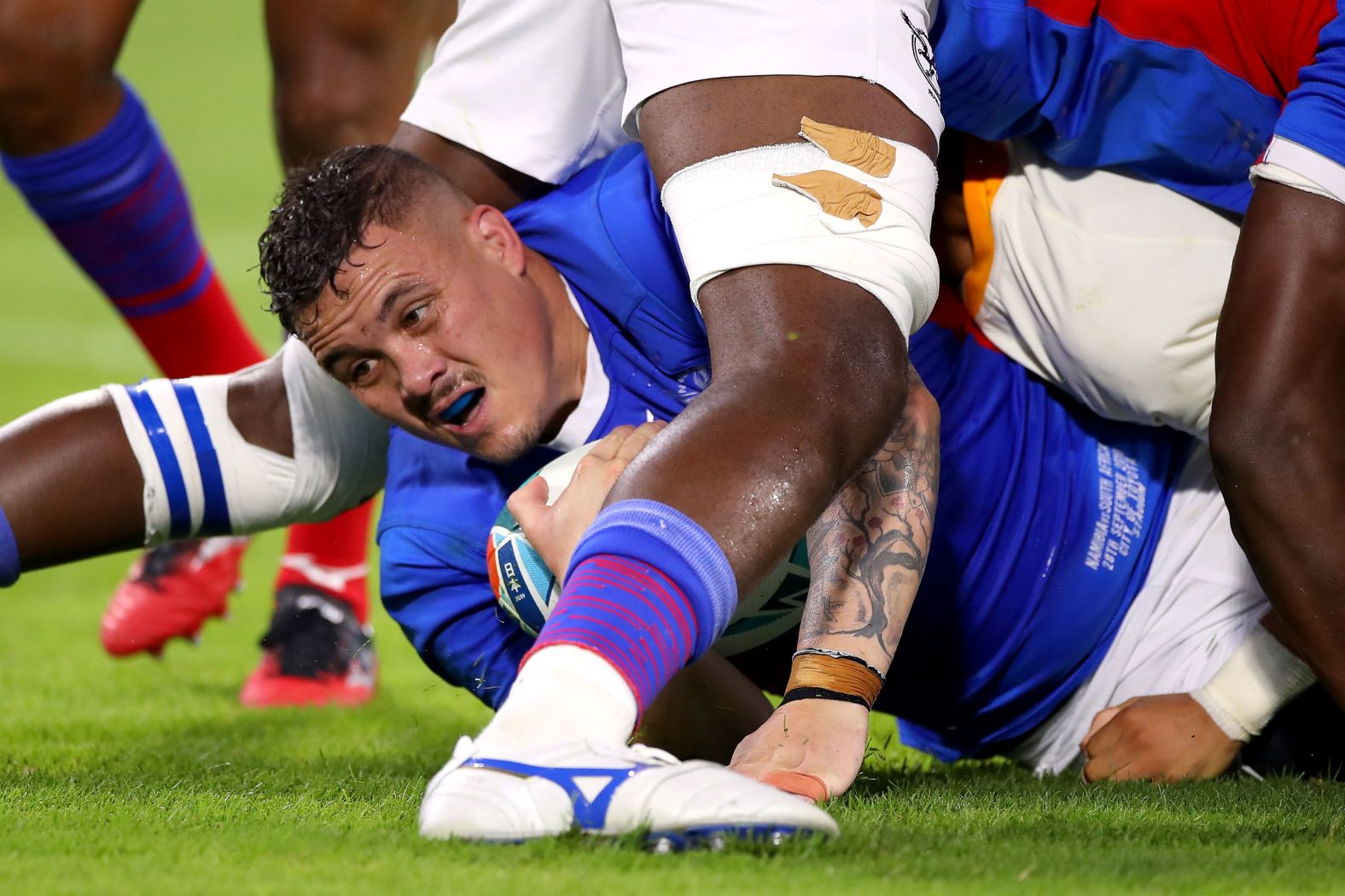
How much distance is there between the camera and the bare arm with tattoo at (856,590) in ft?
5.92

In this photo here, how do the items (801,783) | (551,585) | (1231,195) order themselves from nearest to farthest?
(801,783), (551,585), (1231,195)

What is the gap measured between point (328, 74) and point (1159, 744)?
204cm

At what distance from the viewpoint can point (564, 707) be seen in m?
1.48

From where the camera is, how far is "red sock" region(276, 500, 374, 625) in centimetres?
342

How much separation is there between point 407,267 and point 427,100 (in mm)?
481

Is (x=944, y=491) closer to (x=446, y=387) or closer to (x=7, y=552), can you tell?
(x=446, y=387)

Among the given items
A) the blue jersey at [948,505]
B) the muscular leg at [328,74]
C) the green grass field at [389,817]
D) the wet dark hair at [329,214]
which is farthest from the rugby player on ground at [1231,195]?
the muscular leg at [328,74]

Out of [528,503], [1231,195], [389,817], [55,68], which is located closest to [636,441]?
[528,503]

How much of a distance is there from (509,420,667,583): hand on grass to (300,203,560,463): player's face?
280 millimetres

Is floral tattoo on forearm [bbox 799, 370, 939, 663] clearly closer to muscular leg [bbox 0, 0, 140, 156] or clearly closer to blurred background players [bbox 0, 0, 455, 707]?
blurred background players [bbox 0, 0, 455, 707]

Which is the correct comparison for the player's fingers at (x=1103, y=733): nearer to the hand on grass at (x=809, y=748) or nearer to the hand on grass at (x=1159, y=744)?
the hand on grass at (x=1159, y=744)

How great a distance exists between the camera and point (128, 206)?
314 cm

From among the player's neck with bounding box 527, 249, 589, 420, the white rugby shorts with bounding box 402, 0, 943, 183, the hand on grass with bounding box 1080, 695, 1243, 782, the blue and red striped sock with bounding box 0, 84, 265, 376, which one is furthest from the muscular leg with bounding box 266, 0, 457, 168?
the hand on grass with bounding box 1080, 695, 1243, 782

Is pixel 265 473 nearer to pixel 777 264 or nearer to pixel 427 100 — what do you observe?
pixel 427 100
